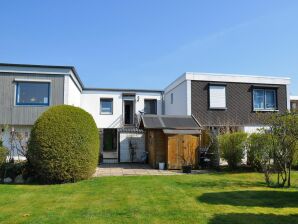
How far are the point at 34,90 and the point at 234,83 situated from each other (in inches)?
537

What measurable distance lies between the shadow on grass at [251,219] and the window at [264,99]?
601 inches

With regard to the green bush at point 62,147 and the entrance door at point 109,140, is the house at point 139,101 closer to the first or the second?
the entrance door at point 109,140

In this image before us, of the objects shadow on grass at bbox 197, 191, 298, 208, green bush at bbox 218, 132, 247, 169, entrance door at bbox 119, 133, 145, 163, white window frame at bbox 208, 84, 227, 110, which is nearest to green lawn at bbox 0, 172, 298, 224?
shadow on grass at bbox 197, 191, 298, 208

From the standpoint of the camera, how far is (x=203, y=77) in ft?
65.8

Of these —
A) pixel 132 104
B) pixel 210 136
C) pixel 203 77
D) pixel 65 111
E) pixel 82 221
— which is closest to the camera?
pixel 82 221

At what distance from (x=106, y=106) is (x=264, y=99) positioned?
13.0m

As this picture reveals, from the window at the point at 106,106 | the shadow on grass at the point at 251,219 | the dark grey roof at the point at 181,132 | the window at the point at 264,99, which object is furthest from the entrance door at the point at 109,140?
the shadow on grass at the point at 251,219

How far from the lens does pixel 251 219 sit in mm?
6605

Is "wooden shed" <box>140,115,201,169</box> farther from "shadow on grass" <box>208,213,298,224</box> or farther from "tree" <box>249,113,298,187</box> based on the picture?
"shadow on grass" <box>208,213,298,224</box>

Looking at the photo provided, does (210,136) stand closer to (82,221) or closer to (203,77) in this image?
(203,77)

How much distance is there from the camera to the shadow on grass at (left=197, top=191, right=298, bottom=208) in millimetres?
8109

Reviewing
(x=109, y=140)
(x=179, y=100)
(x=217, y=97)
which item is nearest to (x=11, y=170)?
(x=179, y=100)

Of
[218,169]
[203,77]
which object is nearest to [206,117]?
[203,77]

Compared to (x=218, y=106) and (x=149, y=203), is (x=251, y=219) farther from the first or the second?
(x=218, y=106)
